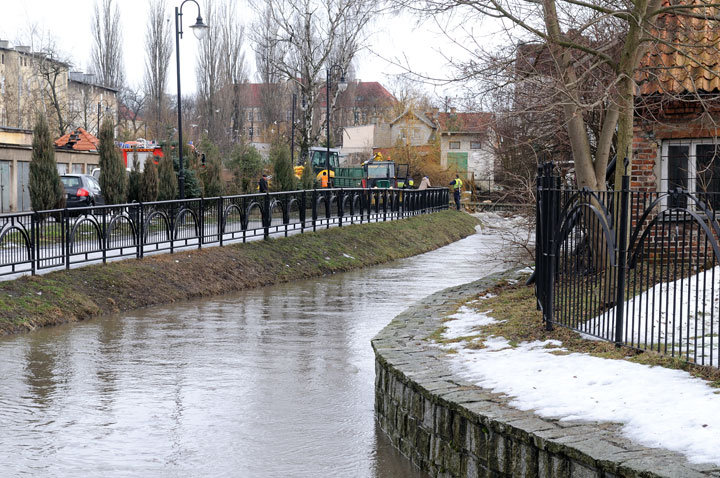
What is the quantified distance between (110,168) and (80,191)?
4.66m

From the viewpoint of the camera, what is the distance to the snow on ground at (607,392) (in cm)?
503

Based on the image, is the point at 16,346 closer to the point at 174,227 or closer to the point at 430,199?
the point at 174,227

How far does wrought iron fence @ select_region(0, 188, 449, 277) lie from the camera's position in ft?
46.3

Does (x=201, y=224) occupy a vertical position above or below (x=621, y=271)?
below

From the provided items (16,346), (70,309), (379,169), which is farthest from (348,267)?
(379,169)

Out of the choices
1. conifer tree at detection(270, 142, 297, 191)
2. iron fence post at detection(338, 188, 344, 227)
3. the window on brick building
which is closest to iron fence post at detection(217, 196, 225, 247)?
iron fence post at detection(338, 188, 344, 227)

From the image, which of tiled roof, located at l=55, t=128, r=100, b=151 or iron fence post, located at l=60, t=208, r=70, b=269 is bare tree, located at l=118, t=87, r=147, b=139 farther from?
iron fence post, located at l=60, t=208, r=70, b=269

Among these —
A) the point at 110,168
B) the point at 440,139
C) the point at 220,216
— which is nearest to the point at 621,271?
the point at 220,216

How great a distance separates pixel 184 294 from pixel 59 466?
9.42 m

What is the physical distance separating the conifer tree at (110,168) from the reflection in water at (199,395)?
39.0ft

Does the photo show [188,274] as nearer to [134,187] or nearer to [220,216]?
[220,216]

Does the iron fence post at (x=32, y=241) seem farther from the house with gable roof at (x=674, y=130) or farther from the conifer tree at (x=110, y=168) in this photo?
the conifer tree at (x=110, y=168)

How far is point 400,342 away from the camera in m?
8.59

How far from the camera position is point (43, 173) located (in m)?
25.9
